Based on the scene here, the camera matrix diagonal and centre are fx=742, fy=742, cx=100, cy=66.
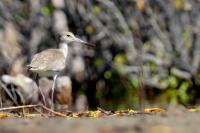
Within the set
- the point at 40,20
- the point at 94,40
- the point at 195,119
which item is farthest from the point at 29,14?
the point at 195,119

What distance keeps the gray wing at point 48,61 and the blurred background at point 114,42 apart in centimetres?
386

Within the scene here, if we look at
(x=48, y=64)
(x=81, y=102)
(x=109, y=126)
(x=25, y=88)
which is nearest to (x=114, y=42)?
(x=81, y=102)

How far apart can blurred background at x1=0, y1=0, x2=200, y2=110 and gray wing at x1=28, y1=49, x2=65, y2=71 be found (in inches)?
152

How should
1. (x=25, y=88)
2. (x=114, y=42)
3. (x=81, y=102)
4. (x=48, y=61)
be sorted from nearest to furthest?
(x=48, y=61)
(x=25, y=88)
(x=81, y=102)
(x=114, y=42)

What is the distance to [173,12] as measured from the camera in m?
17.1

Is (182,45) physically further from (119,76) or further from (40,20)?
(40,20)

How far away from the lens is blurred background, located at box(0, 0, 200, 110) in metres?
16.9

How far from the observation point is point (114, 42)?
17.4 metres

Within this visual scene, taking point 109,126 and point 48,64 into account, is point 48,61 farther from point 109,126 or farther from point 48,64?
point 109,126

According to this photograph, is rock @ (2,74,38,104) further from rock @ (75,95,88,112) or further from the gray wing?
the gray wing

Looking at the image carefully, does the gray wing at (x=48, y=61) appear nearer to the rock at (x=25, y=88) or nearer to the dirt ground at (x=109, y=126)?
the rock at (x=25, y=88)

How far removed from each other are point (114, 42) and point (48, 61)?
5320 millimetres

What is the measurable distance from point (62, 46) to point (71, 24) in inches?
159

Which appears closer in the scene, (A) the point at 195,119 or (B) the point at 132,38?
(A) the point at 195,119
